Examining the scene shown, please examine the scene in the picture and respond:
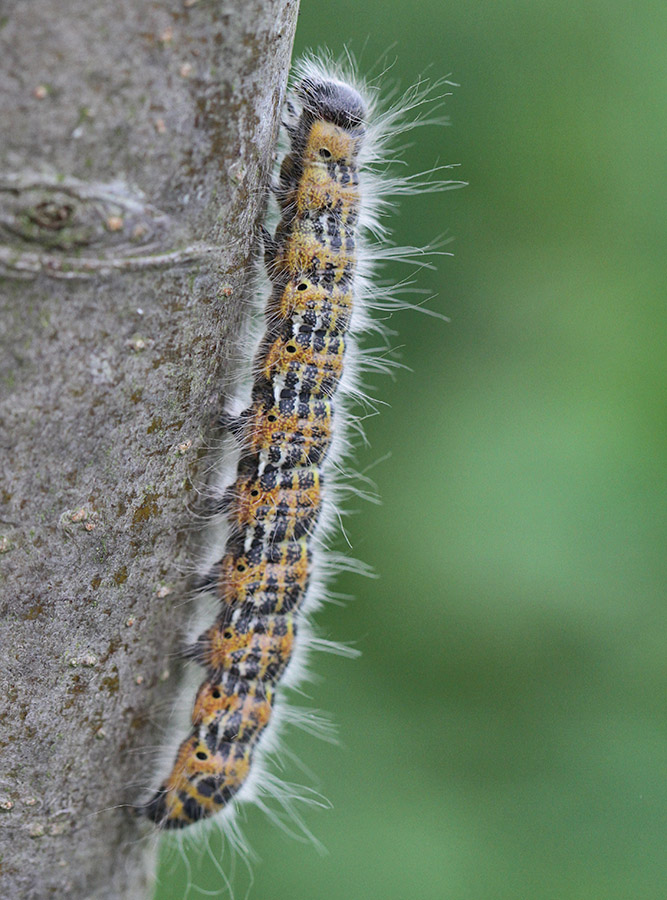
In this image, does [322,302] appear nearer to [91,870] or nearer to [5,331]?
[5,331]

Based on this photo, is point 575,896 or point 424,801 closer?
point 575,896

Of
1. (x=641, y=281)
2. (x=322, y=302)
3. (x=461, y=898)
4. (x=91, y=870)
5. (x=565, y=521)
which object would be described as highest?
(x=641, y=281)

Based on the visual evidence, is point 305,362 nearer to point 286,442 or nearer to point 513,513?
point 286,442

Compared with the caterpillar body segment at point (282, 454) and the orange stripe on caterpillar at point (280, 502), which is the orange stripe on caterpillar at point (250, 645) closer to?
the caterpillar body segment at point (282, 454)

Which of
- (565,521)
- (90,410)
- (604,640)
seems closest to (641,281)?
(565,521)

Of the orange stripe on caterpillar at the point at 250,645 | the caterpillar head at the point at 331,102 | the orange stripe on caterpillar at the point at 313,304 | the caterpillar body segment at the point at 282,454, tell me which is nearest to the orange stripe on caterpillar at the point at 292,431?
the caterpillar body segment at the point at 282,454
